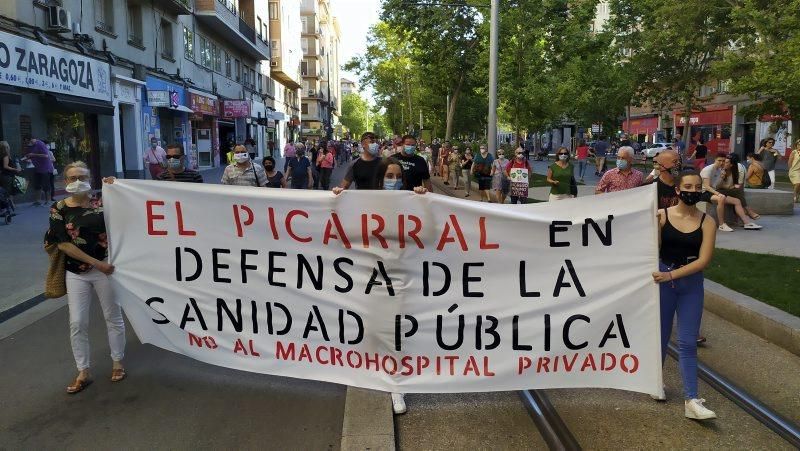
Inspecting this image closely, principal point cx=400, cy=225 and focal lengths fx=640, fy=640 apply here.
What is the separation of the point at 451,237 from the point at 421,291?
0.41 m

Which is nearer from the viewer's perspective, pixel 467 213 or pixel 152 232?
pixel 467 213

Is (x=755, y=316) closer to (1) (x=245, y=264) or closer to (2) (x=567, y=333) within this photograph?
(2) (x=567, y=333)

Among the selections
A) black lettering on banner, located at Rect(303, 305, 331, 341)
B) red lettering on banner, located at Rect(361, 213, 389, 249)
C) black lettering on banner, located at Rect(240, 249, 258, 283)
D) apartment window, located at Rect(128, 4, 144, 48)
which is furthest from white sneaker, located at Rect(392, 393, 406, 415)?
apartment window, located at Rect(128, 4, 144, 48)

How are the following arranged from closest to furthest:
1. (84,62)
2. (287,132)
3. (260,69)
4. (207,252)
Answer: (207,252)
(84,62)
(260,69)
(287,132)

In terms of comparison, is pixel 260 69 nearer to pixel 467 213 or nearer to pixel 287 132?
pixel 287 132

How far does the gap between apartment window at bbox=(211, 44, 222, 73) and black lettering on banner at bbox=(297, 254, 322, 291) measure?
103 ft

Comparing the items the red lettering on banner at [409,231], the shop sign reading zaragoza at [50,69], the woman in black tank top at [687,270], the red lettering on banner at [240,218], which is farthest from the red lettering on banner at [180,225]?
the shop sign reading zaragoza at [50,69]

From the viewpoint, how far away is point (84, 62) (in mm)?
18141

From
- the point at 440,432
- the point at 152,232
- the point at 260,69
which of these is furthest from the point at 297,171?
the point at 260,69

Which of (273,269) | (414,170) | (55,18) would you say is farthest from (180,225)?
(55,18)

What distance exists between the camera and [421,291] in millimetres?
4234

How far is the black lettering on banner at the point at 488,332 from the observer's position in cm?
416

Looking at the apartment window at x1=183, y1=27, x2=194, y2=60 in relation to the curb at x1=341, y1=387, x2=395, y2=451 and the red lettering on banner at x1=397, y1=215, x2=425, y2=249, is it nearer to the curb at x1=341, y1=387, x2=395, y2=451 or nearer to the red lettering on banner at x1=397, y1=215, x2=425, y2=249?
the red lettering on banner at x1=397, y1=215, x2=425, y2=249

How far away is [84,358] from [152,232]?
1042 mm
